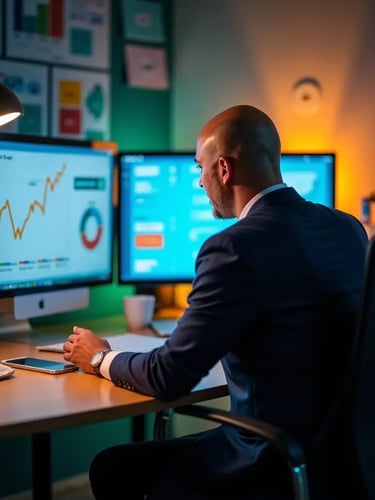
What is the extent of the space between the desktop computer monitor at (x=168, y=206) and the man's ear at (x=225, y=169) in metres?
0.80

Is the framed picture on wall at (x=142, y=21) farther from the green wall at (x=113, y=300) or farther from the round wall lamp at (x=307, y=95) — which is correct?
the round wall lamp at (x=307, y=95)

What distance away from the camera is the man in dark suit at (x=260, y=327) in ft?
5.21

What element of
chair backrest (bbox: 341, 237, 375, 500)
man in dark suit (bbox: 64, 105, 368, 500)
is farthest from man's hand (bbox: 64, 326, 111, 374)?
chair backrest (bbox: 341, 237, 375, 500)

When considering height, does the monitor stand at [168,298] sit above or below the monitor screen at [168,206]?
below

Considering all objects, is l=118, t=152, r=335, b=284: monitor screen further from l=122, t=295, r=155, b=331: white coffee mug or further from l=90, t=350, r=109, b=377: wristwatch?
l=90, t=350, r=109, b=377: wristwatch

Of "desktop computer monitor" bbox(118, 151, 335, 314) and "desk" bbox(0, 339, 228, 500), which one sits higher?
"desktop computer monitor" bbox(118, 151, 335, 314)

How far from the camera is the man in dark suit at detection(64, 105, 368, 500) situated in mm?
1589

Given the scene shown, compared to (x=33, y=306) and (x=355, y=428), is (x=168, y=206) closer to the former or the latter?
(x=33, y=306)

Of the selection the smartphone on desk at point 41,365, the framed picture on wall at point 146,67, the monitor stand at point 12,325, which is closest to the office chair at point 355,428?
the smartphone on desk at point 41,365

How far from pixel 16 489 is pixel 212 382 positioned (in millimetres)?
1209

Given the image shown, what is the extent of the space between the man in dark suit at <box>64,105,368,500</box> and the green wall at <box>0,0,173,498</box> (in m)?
1.11

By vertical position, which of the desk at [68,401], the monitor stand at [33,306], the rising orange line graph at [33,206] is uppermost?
the rising orange line graph at [33,206]

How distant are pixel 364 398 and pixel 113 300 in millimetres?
1551

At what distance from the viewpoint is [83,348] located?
190 cm
